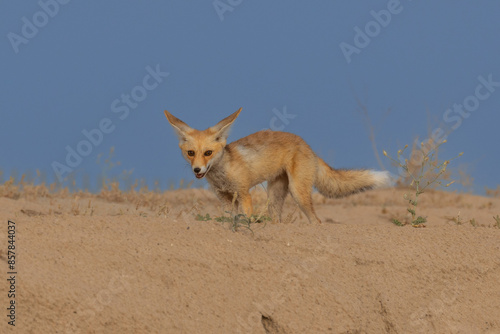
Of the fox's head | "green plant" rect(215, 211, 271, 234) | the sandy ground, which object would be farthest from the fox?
the sandy ground

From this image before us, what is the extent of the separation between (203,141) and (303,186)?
4.31ft

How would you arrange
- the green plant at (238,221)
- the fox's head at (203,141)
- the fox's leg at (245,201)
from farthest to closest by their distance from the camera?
the fox's leg at (245,201) → the fox's head at (203,141) → the green plant at (238,221)

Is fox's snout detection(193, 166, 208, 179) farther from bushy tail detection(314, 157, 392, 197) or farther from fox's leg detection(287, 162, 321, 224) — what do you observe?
bushy tail detection(314, 157, 392, 197)

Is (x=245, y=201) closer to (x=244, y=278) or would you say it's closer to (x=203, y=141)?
(x=203, y=141)

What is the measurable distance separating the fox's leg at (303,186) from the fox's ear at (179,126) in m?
1.30

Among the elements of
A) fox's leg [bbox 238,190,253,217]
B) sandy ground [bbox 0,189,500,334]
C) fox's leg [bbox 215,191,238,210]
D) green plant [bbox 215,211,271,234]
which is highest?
fox's leg [bbox 215,191,238,210]

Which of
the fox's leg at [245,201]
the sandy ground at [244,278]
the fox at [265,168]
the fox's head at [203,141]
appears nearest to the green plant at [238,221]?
the sandy ground at [244,278]

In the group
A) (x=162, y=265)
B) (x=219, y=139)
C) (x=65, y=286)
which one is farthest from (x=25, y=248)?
(x=219, y=139)

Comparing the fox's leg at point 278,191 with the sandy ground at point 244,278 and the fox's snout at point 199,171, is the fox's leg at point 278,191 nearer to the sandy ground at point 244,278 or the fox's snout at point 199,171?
the fox's snout at point 199,171

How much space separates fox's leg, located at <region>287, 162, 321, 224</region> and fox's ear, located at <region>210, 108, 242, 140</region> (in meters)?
0.97

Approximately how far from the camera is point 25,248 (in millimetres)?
4023

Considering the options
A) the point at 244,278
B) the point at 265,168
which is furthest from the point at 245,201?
the point at 244,278

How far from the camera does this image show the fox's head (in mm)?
6254

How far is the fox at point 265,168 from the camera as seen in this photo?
6348mm
